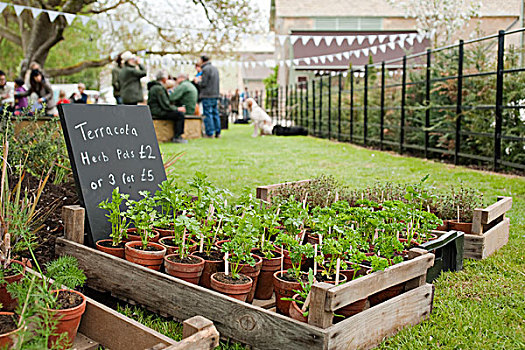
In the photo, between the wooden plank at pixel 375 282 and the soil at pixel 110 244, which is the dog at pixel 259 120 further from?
the wooden plank at pixel 375 282

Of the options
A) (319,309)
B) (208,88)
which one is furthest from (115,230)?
(208,88)

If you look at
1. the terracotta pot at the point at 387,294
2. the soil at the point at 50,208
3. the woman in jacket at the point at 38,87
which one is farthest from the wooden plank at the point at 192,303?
the woman in jacket at the point at 38,87

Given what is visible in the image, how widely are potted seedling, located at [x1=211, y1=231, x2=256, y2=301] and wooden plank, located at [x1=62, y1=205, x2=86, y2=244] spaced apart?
0.86m

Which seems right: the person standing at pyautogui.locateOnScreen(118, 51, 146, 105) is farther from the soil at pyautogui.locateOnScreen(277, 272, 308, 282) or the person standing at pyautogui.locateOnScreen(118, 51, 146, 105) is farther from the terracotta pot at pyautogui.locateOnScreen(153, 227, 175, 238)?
the soil at pyautogui.locateOnScreen(277, 272, 308, 282)

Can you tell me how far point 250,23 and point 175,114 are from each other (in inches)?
338

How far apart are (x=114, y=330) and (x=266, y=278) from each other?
75cm

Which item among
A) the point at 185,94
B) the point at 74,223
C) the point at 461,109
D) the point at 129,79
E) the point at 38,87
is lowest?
the point at 74,223

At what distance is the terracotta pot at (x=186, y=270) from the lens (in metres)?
2.24

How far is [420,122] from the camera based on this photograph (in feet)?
30.0

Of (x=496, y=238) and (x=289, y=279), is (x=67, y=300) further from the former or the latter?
(x=496, y=238)

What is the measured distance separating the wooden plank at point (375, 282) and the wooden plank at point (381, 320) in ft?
0.21

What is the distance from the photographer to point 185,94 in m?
12.3

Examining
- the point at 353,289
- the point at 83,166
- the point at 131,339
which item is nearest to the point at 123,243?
the point at 83,166

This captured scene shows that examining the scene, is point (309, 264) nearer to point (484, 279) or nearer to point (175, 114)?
point (484, 279)
